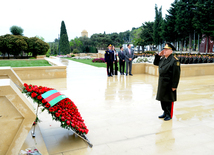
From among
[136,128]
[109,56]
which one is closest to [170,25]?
[109,56]

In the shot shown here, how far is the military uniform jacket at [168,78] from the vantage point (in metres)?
4.67

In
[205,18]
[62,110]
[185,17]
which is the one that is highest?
[185,17]

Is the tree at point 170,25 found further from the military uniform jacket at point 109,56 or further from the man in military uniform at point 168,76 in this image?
the man in military uniform at point 168,76

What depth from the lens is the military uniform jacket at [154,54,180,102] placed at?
4668mm

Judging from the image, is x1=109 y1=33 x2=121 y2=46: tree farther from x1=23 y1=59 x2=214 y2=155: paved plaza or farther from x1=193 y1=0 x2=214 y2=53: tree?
x1=23 y1=59 x2=214 y2=155: paved plaza

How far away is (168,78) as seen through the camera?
4820 millimetres

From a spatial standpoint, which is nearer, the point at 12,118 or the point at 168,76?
the point at 12,118

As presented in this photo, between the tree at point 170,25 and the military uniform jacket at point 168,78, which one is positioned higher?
the tree at point 170,25

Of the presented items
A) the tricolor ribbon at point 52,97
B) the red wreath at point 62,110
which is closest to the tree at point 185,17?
the red wreath at point 62,110

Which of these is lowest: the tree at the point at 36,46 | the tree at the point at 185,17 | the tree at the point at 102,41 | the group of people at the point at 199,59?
the group of people at the point at 199,59

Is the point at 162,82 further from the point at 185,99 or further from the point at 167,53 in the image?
the point at 185,99

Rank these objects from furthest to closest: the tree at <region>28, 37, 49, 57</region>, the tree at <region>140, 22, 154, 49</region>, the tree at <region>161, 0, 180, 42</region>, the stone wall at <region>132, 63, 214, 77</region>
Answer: the tree at <region>140, 22, 154, 49</region> < the tree at <region>161, 0, 180, 42</region> < the tree at <region>28, 37, 49, 57</region> < the stone wall at <region>132, 63, 214, 77</region>

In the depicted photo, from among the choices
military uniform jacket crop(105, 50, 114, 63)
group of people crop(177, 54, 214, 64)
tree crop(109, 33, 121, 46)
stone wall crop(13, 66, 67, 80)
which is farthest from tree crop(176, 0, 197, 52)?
stone wall crop(13, 66, 67, 80)

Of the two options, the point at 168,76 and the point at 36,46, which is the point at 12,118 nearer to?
the point at 168,76
